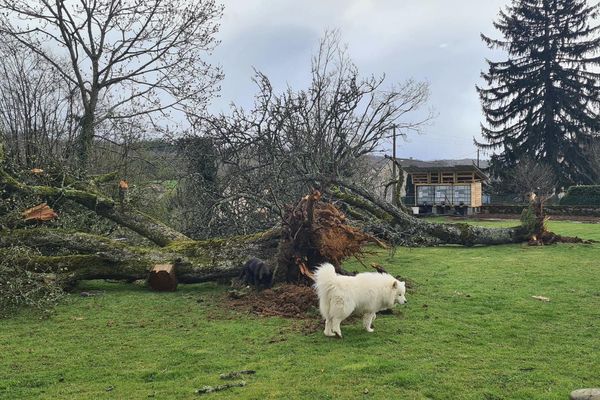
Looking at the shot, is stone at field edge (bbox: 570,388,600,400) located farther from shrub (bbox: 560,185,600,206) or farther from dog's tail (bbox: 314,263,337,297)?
shrub (bbox: 560,185,600,206)

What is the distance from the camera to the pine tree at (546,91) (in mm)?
40688

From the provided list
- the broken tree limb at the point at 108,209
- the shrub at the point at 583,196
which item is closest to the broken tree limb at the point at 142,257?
the broken tree limb at the point at 108,209

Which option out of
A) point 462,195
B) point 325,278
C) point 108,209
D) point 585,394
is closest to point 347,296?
point 325,278

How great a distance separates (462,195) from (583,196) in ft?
27.6

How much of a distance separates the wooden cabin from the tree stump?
3223 cm

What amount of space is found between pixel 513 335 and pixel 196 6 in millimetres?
14625

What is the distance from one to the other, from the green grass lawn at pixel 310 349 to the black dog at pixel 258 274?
2.15 ft

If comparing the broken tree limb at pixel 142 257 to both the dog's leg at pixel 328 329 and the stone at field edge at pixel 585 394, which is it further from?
the stone at field edge at pixel 585 394

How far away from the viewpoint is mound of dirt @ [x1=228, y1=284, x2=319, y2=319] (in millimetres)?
6723

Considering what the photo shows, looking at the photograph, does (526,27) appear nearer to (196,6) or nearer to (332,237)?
(196,6)

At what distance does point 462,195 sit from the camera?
37.3m

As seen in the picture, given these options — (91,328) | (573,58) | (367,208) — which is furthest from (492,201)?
(91,328)

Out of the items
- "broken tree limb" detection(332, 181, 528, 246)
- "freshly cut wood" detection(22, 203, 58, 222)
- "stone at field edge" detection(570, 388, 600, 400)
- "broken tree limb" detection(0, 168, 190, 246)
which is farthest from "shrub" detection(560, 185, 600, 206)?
"stone at field edge" detection(570, 388, 600, 400)

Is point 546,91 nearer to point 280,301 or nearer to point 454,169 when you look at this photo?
point 454,169
